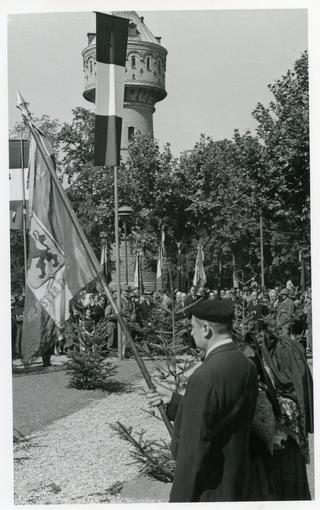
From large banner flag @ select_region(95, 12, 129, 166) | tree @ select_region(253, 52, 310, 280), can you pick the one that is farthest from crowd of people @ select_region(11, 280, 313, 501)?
tree @ select_region(253, 52, 310, 280)

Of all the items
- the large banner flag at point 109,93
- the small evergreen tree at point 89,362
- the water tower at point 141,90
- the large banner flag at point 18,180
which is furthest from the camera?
the water tower at point 141,90

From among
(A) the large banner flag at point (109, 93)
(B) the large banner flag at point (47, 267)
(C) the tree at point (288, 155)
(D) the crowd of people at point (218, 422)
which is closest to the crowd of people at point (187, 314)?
(C) the tree at point (288, 155)

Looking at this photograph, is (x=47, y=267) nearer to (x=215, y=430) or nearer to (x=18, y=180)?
(x=215, y=430)

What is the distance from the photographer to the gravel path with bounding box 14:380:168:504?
21.6 feet

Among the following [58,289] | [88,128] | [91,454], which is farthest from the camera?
[88,128]

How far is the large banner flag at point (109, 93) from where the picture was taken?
363 inches

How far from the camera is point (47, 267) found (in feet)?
18.1

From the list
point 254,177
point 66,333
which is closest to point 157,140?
point 254,177

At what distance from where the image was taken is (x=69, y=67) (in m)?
9.80

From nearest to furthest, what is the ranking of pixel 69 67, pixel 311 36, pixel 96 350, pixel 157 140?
pixel 311 36, pixel 69 67, pixel 96 350, pixel 157 140

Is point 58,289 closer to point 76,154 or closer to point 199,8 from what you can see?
point 199,8

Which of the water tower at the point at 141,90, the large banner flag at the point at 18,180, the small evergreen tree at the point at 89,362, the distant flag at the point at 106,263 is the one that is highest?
the water tower at the point at 141,90

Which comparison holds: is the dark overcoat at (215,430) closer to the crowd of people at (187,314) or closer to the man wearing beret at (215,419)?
the man wearing beret at (215,419)

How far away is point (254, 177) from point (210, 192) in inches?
732
